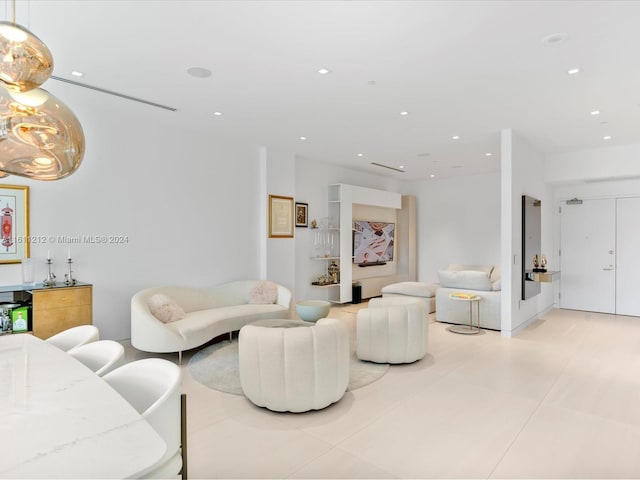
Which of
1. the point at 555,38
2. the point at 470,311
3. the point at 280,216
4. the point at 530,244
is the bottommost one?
the point at 470,311

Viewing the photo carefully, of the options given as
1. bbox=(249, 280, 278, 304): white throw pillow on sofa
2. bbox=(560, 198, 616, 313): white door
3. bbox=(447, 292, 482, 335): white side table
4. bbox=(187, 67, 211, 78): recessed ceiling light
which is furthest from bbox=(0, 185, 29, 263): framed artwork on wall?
bbox=(560, 198, 616, 313): white door

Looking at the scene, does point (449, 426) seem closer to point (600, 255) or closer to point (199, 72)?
point (199, 72)

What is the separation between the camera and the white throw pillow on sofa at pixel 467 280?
6035mm

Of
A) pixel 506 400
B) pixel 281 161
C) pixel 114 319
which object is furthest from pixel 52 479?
pixel 281 161

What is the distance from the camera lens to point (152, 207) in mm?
5184

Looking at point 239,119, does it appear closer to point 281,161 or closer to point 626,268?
point 281,161

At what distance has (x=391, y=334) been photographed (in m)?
4.21

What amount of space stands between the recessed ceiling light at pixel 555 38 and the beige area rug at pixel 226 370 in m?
3.26

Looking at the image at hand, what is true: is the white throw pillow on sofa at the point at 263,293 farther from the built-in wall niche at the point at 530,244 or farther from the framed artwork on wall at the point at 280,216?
the built-in wall niche at the point at 530,244

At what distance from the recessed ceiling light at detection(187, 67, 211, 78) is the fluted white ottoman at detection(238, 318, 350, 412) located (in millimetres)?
2387

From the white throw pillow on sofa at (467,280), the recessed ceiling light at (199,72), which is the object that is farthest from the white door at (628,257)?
the recessed ceiling light at (199,72)

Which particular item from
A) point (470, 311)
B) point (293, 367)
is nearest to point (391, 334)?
point (293, 367)

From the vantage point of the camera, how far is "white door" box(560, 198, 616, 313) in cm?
702

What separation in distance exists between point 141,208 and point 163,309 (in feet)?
4.67
